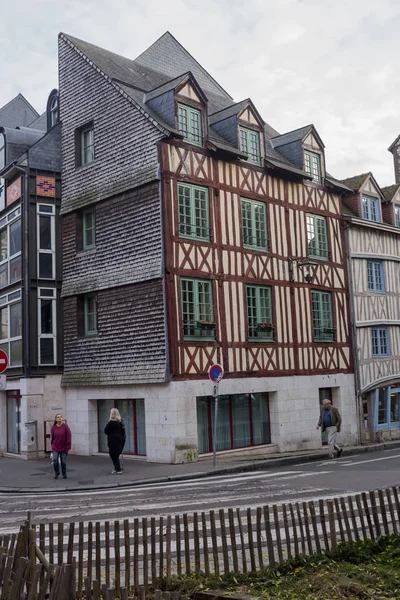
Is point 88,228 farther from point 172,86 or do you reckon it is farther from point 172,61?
point 172,61

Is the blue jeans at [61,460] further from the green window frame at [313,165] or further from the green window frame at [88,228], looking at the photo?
the green window frame at [313,165]

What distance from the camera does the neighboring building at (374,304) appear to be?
24.8 meters

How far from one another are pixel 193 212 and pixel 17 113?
61.4 ft

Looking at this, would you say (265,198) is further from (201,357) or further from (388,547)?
(388,547)

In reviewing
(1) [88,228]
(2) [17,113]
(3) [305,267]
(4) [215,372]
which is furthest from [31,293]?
(2) [17,113]

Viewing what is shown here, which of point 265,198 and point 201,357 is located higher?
point 265,198

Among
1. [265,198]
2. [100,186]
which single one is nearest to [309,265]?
[265,198]

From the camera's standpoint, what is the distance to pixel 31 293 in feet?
70.9

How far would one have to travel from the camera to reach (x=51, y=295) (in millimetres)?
22156

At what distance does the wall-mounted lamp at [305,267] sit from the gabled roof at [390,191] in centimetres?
685

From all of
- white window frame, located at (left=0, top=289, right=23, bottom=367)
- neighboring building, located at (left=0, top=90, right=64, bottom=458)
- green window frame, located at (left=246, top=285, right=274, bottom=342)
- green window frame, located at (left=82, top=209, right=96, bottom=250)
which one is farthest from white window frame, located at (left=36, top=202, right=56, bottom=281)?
green window frame, located at (left=246, top=285, right=274, bottom=342)

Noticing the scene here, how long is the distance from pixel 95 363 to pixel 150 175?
19.0 ft

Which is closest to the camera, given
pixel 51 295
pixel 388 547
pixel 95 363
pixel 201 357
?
pixel 388 547

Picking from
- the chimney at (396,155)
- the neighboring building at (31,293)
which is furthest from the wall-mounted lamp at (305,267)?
the chimney at (396,155)
